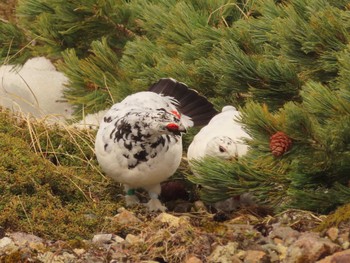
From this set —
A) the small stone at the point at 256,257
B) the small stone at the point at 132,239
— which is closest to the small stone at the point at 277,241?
the small stone at the point at 256,257

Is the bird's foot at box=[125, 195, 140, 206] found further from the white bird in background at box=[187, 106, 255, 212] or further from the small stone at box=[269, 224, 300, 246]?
the small stone at box=[269, 224, 300, 246]

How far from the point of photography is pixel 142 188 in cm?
511

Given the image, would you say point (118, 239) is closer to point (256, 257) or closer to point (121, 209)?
point (121, 209)

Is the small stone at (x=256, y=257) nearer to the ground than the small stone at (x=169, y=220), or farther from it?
farther from it

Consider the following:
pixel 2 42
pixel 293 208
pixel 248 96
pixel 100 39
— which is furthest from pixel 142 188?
pixel 2 42

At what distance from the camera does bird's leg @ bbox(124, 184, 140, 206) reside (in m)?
4.93

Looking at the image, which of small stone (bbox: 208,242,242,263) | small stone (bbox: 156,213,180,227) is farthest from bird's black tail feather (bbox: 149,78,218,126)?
small stone (bbox: 208,242,242,263)

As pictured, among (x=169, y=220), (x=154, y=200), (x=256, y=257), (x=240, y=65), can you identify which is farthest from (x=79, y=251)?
(x=240, y=65)

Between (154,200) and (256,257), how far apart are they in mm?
1327

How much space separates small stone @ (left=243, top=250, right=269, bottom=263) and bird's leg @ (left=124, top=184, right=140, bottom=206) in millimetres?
1278

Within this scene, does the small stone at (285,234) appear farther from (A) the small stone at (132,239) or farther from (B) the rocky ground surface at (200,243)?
(A) the small stone at (132,239)

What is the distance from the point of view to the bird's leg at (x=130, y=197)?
493 centimetres

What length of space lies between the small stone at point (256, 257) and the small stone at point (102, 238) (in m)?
0.79

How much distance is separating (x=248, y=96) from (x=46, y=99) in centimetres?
246
